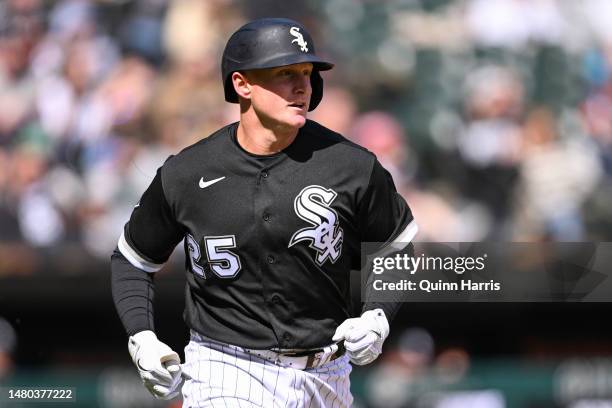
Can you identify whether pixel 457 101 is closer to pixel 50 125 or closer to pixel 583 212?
pixel 583 212

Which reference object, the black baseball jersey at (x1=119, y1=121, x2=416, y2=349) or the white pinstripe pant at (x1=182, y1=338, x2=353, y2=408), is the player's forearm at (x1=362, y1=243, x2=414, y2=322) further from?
the white pinstripe pant at (x1=182, y1=338, x2=353, y2=408)

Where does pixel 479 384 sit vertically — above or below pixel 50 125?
below

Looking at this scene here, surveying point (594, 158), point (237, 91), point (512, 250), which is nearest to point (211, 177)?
point (237, 91)

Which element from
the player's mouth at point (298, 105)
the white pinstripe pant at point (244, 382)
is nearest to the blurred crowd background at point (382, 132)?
the white pinstripe pant at point (244, 382)

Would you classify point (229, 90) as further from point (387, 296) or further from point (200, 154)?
point (387, 296)

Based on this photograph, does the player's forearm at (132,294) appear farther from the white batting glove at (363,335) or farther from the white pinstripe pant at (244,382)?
the white batting glove at (363,335)

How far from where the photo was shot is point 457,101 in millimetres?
7359

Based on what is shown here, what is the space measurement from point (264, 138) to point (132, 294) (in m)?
0.71

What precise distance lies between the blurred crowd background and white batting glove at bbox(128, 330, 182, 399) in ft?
11.2

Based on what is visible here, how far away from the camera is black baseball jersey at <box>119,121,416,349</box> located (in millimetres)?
3584

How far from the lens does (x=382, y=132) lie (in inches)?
288

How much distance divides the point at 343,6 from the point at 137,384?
296 cm

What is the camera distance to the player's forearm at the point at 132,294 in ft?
12.2

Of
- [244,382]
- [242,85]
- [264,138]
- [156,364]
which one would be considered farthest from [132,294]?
[242,85]
